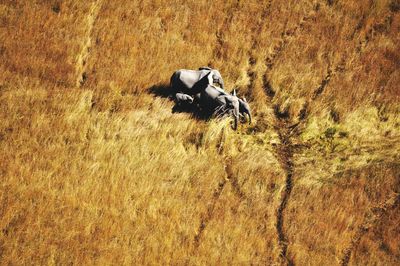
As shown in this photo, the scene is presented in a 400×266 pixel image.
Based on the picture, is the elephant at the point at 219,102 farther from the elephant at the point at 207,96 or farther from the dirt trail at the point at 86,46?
the dirt trail at the point at 86,46

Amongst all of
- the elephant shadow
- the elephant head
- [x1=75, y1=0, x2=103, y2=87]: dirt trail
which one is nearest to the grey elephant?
the elephant head

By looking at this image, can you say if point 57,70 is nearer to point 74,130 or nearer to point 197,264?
point 74,130

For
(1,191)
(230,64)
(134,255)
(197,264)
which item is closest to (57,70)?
(1,191)

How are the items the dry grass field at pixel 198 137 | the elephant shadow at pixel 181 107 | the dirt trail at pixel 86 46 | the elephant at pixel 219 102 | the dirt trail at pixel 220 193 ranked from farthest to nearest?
1. the dirt trail at pixel 86 46
2. the elephant shadow at pixel 181 107
3. the elephant at pixel 219 102
4. the dirt trail at pixel 220 193
5. the dry grass field at pixel 198 137

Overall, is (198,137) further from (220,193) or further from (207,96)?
(220,193)

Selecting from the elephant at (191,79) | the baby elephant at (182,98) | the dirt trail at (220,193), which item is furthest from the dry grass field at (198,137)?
the elephant at (191,79)

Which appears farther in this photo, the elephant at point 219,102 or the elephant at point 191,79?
the elephant at point 191,79
